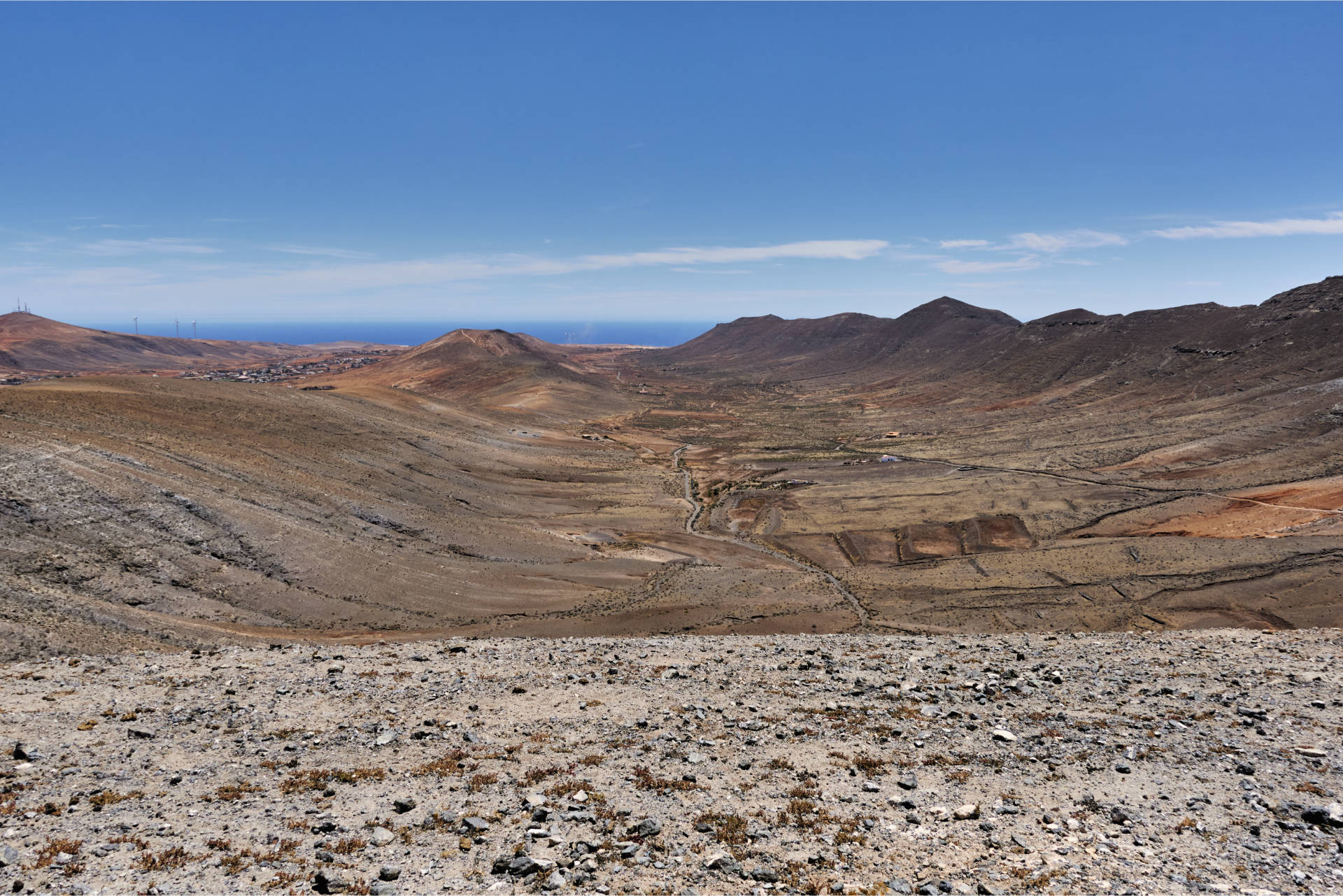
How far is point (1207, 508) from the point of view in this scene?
45.1 m

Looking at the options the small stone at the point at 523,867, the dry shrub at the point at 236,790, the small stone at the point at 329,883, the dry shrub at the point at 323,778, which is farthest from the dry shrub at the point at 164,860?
the small stone at the point at 523,867

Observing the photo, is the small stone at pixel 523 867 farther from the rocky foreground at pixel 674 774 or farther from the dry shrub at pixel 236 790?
the dry shrub at pixel 236 790

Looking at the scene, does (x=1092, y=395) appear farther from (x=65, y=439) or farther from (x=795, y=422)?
(x=65, y=439)

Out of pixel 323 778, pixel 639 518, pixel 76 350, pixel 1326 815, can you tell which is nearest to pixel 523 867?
pixel 323 778

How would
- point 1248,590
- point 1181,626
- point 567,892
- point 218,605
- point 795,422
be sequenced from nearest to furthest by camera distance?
point 567,892 < point 218,605 < point 1181,626 < point 1248,590 < point 795,422

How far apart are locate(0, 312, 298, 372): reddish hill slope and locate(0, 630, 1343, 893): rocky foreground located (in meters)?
180

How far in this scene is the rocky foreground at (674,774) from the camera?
29.8 feet

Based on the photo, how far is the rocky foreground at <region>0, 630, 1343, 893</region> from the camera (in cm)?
909

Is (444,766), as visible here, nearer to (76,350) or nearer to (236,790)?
(236,790)

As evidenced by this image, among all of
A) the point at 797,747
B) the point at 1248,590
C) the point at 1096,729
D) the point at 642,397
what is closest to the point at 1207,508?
the point at 1248,590

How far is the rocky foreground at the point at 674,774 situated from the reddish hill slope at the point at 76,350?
7084 inches

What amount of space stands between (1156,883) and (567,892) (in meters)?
8.02

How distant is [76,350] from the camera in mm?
163250

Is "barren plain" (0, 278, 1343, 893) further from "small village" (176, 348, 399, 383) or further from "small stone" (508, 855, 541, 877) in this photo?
"small village" (176, 348, 399, 383)
